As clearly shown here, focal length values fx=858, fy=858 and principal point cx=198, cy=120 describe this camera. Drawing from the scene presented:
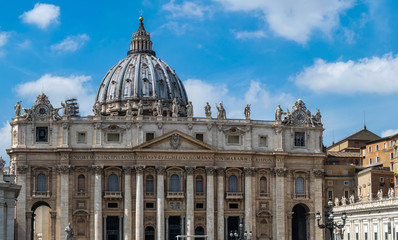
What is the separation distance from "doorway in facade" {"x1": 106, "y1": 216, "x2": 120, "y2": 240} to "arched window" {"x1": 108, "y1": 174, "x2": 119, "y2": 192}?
3.22m

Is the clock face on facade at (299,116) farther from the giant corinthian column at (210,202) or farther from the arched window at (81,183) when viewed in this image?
the arched window at (81,183)

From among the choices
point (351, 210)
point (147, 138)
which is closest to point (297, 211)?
point (351, 210)

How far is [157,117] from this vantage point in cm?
10050

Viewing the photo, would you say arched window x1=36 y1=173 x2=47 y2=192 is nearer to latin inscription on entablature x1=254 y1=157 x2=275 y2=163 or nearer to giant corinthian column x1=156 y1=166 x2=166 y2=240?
giant corinthian column x1=156 y1=166 x2=166 y2=240

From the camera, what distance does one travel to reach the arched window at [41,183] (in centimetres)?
9819

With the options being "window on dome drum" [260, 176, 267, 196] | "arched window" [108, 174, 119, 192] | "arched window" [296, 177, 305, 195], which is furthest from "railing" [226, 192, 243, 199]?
"arched window" [108, 174, 119, 192]

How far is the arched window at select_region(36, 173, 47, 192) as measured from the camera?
98.2 m

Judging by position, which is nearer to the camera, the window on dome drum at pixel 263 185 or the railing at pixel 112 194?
the railing at pixel 112 194

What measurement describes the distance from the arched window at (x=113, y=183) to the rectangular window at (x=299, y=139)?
2217 centimetres

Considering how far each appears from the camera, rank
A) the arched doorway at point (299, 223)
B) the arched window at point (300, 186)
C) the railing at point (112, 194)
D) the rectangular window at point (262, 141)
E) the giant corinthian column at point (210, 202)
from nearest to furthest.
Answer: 1. the railing at point (112, 194)
2. the giant corinthian column at point (210, 202)
3. the rectangular window at point (262, 141)
4. the arched window at point (300, 186)
5. the arched doorway at point (299, 223)

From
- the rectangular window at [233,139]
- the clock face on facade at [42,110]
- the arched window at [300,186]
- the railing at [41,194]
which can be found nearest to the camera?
the railing at [41,194]

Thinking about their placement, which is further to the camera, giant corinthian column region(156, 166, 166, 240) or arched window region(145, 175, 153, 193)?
arched window region(145, 175, 153, 193)

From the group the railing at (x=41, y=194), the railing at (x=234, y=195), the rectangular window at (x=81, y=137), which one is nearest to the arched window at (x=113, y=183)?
the rectangular window at (x=81, y=137)

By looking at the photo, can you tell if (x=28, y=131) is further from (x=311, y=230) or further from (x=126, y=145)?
(x=311, y=230)
